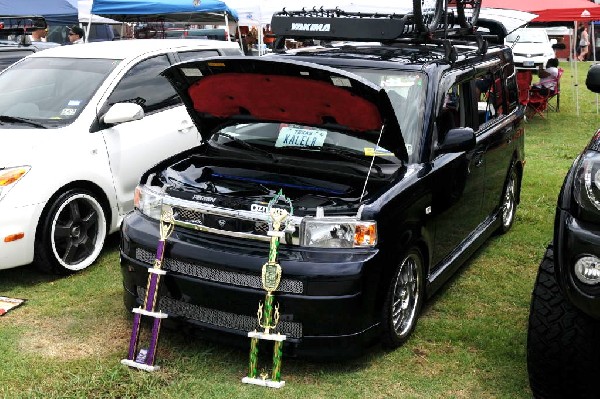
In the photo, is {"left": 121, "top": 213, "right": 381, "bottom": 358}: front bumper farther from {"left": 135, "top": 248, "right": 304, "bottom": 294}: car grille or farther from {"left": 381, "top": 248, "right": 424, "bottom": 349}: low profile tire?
{"left": 381, "top": 248, "right": 424, "bottom": 349}: low profile tire

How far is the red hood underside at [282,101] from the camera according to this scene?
4.09 meters

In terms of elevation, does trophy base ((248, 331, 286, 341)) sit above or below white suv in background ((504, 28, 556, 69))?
below

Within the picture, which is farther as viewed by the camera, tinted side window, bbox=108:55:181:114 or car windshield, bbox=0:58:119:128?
tinted side window, bbox=108:55:181:114

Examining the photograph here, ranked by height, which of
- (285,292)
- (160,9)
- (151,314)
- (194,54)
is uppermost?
(160,9)

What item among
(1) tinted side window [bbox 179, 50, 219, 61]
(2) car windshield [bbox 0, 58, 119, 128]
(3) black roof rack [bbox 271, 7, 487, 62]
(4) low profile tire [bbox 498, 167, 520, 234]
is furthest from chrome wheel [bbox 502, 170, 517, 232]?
(2) car windshield [bbox 0, 58, 119, 128]

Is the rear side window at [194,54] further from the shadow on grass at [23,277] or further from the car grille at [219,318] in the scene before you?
the car grille at [219,318]

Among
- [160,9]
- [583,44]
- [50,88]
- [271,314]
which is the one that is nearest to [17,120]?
[50,88]

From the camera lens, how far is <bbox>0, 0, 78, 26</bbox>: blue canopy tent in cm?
1881

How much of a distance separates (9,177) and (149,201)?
1.33 m

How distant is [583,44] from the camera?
34250 mm

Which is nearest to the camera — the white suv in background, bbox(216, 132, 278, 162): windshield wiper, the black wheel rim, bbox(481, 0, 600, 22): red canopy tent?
bbox(216, 132, 278, 162): windshield wiper

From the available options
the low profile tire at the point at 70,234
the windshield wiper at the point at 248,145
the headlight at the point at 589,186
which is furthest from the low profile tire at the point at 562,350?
the low profile tire at the point at 70,234

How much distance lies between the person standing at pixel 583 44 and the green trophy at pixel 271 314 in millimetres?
33776

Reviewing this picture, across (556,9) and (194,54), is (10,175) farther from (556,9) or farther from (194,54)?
(556,9)
